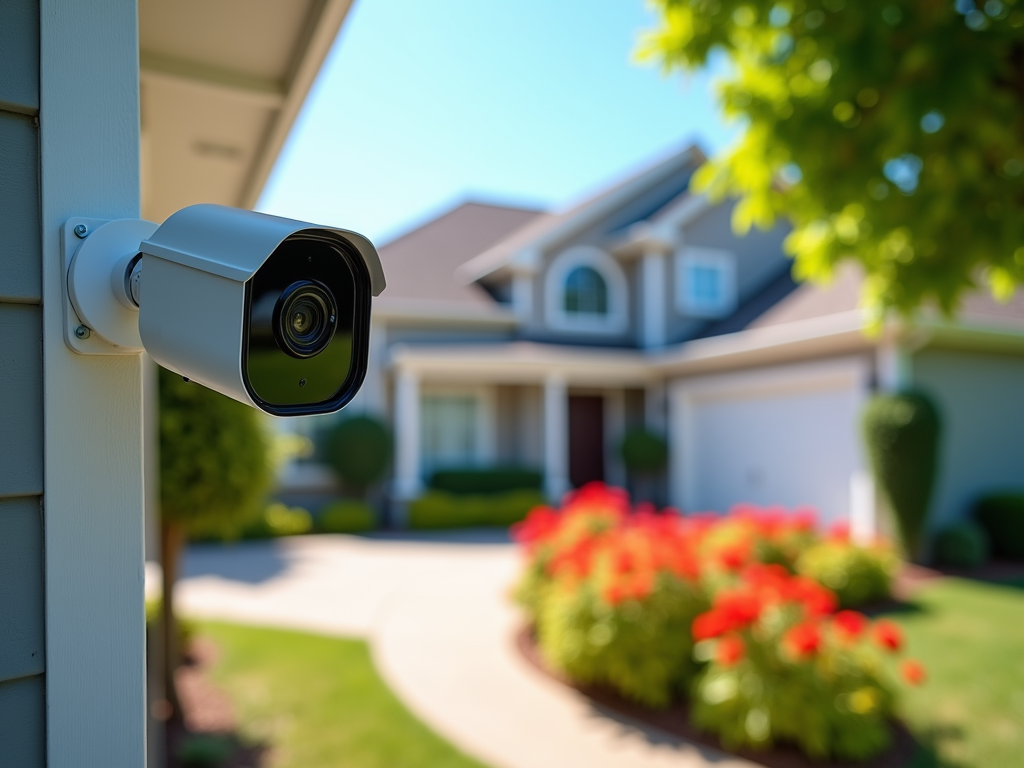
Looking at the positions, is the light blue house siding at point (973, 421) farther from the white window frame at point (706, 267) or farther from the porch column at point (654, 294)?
the porch column at point (654, 294)

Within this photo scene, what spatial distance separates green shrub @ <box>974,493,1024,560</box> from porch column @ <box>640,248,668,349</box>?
23.9ft

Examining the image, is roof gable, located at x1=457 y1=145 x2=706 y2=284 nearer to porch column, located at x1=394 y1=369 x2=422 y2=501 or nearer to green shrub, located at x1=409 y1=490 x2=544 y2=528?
porch column, located at x1=394 y1=369 x2=422 y2=501

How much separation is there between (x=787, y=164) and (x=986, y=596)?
632cm

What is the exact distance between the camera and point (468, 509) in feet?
45.5

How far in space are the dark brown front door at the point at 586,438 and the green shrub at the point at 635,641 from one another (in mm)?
11915

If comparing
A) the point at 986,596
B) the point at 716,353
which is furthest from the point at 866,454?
the point at 716,353

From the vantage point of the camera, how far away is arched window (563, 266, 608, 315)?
648 inches

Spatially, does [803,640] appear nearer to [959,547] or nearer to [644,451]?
[959,547]

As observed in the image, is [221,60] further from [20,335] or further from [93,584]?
[93,584]

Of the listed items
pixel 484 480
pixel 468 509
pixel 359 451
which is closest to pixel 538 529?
pixel 468 509

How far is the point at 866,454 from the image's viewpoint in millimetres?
10117

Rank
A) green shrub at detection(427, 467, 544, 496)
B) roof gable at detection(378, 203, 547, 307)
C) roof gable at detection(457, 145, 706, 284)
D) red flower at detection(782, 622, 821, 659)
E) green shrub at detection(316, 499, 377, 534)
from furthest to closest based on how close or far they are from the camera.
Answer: roof gable at detection(457, 145, 706, 284) < roof gable at detection(378, 203, 547, 307) < green shrub at detection(427, 467, 544, 496) < green shrub at detection(316, 499, 377, 534) < red flower at detection(782, 622, 821, 659)

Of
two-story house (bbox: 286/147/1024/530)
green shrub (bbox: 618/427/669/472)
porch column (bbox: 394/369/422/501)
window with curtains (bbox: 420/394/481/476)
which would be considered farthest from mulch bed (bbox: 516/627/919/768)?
window with curtains (bbox: 420/394/481/476)

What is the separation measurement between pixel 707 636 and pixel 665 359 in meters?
11.1
